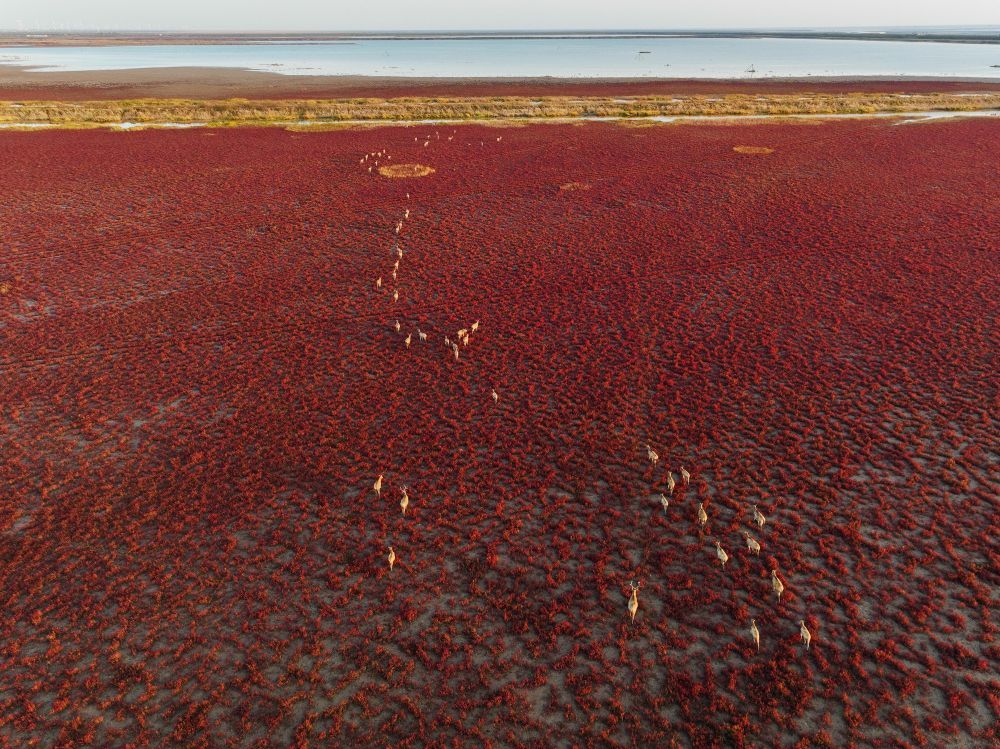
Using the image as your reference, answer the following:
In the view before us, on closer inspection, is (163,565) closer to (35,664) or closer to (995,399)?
(35,664)

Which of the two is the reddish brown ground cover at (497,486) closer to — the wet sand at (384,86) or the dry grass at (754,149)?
the dry grass at (754,149)

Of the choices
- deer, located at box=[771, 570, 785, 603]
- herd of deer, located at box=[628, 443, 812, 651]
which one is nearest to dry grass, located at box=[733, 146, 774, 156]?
herd of deer, located at box=[628, 443, 812, 651]

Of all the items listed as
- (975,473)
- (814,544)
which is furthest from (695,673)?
(975,473)

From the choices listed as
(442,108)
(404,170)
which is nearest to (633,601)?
(404,170)

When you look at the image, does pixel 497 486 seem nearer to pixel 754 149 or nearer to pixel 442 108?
pixel 754 149

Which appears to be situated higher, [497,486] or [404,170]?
[404,170]

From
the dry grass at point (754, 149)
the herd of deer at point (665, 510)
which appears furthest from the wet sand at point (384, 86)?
the herd of deer at point (665, 510)
